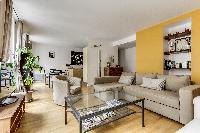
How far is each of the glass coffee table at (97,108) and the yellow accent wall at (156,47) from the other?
6.31ft

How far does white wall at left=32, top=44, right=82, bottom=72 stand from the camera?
9391 millimetres

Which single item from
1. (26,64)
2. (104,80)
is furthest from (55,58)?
(104,80)

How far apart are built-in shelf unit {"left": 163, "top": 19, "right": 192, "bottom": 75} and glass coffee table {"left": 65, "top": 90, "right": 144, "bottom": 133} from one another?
83.0 inches

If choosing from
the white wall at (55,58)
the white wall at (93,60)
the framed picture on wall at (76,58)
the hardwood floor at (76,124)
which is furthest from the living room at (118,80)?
the framed picture on wall at (76,58)

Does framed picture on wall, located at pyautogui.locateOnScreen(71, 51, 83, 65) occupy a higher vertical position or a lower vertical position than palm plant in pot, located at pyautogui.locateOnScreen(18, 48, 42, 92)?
higher

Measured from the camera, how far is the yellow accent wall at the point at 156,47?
11.4 feet

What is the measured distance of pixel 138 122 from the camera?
2.68 m

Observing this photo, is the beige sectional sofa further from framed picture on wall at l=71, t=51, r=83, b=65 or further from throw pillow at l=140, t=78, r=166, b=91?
framed picture on wall at l=71, t=51, r=83, b=65

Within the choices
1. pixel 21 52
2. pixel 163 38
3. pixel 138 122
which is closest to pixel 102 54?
pixel 163 38

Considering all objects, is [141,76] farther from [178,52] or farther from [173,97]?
[173,97]

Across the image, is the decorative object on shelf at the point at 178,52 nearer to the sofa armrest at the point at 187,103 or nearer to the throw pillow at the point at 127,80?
the throw pillow at the point at 127,80

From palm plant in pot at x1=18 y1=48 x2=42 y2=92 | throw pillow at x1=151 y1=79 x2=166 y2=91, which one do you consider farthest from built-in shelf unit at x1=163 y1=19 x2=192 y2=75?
palm plant in pot at x1=18 y1=48 x2=42 y2=92

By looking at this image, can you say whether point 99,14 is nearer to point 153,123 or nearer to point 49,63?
point 153,123

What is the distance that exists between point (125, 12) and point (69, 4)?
141 cm
